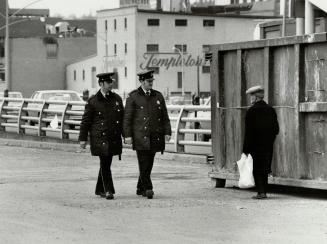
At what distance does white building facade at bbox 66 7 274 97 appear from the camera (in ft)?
338

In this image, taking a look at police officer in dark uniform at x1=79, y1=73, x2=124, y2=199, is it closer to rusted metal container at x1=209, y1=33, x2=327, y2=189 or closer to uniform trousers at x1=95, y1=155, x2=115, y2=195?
uniform trousers at x1=95, y1=155, x2=115, y2=195

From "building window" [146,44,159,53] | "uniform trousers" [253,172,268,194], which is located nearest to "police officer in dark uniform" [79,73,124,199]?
"uniform trousers" [253,172,268,194]

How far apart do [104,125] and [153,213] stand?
217 cm

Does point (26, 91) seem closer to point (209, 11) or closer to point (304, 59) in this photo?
point (209, 11)

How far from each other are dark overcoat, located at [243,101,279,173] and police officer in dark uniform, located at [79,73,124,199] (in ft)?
5.91

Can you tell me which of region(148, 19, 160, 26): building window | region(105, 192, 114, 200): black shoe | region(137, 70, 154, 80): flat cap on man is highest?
region(148, 19, 160, 26): building window

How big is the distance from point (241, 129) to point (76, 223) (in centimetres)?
470

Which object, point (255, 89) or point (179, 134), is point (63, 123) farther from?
point (255, 89)

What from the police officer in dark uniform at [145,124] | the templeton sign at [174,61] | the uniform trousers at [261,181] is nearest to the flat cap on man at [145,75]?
the police officer in dark uniform at [145,124]

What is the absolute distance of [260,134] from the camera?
→ 13.4 m

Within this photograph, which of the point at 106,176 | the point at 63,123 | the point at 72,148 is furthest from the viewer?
the point at 63,123

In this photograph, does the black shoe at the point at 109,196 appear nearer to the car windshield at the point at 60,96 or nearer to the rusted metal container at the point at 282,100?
the rusted metal container at the point at 282,100

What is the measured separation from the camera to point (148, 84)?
44.5 ft

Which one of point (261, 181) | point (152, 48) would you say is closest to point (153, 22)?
point (152, 48)
